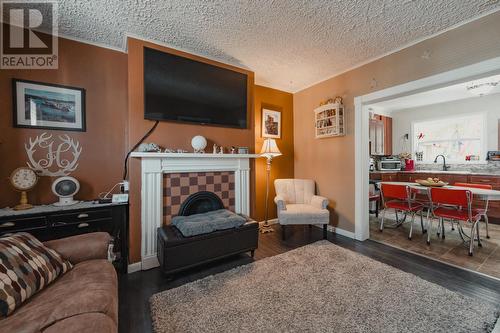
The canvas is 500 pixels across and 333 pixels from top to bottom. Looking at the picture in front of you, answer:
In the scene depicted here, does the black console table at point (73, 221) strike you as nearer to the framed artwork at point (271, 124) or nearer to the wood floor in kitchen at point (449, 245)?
the framed artwork at point (271, 124)

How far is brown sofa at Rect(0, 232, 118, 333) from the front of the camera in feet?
3.00

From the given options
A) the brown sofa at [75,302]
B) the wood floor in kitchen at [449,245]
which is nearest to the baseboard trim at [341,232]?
the wood floor in kitchen at [449,245]

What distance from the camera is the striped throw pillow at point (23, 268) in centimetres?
103

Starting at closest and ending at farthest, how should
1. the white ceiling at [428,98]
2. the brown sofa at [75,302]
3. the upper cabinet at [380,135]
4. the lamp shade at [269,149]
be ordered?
the brown sofa at [75,302], the lamp shade at [269,149], the white ceiling at [428,98], the upper cabinet at [380,135]

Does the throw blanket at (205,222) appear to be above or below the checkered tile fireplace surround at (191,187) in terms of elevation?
below

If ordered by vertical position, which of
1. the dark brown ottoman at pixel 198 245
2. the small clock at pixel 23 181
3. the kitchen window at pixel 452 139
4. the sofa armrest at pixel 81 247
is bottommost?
the dark brown ottoman at pixel 198 245

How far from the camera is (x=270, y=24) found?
2.13m

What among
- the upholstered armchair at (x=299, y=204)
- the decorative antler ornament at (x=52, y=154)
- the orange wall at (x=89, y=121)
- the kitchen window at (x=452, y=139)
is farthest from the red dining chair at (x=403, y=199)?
the decorative antler ornament at (x=52, y=154)

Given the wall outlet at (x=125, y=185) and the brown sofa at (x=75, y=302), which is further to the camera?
the wall outlet at (x=125, y=185)

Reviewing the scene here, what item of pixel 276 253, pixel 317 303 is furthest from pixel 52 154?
pixel 317 303

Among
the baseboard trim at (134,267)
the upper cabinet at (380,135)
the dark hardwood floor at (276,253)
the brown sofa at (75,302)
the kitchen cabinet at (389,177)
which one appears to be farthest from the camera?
the upper cabinet at (380,135)

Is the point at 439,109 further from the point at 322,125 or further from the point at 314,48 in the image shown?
the point at 314,48

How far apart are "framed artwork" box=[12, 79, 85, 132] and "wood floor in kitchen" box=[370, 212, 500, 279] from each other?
430cm

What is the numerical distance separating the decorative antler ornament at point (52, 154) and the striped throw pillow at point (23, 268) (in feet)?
3.46
